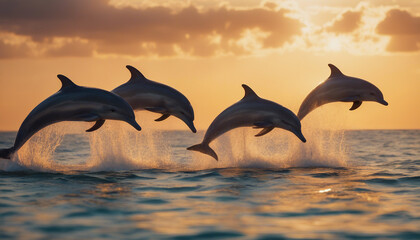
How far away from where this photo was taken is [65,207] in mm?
9039

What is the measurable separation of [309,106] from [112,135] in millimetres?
5747

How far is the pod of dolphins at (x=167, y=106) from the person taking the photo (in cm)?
1281

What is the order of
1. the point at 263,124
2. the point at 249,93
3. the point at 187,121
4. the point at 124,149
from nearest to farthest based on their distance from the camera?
1. the point at 263,124
2. the point at 249,93
3. the point at 187,121
4. the point at 124,149

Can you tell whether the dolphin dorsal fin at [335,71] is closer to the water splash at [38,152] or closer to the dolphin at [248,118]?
the dolphin at [248,118]

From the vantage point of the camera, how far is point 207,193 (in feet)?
35.6

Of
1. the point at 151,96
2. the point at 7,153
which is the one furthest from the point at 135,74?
the point at 7,153

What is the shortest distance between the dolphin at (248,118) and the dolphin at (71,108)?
245 cm

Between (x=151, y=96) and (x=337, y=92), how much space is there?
199 inches

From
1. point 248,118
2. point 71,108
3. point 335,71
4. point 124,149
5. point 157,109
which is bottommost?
point 124,149

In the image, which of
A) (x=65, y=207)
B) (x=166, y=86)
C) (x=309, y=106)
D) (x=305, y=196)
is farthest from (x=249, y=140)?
(x=65, y=207)

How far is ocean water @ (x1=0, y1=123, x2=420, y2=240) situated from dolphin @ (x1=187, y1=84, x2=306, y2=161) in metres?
0.94

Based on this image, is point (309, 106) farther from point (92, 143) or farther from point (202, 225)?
point (202, 225)

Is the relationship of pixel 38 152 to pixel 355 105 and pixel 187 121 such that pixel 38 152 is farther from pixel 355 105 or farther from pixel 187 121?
pixel 355 105

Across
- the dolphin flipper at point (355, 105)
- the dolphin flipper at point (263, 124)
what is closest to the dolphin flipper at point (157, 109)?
the dolphin flipper at point (263, 124)
